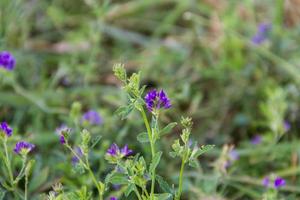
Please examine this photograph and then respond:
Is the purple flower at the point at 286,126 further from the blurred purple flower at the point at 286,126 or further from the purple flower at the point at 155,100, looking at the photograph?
the purple flower at the point at 155,100

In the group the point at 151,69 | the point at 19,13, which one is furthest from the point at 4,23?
the point at 151,69

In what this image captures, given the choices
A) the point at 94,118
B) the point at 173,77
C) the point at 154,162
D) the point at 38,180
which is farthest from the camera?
the point at 173,77

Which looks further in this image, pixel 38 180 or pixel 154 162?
pixel 38 180

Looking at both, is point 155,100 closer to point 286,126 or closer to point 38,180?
point 38,180

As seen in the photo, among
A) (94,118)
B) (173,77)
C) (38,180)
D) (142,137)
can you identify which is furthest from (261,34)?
(142,137)

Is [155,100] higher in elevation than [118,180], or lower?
higher

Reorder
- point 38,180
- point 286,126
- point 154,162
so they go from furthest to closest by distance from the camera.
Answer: point 286,126, point 38,180, point 154,162

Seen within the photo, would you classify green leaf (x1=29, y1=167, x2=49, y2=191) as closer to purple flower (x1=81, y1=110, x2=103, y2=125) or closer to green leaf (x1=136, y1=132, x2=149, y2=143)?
purple flower (x1=81, y1=110, x2=103, y2=125)
